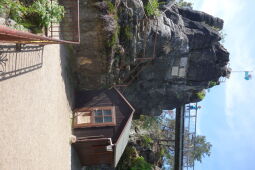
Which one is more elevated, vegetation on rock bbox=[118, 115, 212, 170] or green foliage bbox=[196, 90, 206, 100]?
green foliage bbox=[196, 90, 206, 100]

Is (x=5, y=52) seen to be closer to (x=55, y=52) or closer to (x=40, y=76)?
(x=40, y=76)

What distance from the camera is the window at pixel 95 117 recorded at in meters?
14.9

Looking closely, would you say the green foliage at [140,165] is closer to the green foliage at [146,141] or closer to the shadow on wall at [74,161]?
the green foliage at [146,141]

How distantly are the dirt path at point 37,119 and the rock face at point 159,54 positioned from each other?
7.49ft

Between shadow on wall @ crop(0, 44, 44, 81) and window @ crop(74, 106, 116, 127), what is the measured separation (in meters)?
4.89

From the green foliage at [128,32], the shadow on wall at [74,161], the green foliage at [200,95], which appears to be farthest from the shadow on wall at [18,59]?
the green foliage at [200,95]

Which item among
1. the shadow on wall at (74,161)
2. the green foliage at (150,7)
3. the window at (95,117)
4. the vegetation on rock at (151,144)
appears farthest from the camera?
the vegetation on rock at (151,144)

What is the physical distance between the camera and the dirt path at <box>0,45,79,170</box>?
792 centimetres

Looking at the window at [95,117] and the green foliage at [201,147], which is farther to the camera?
the green foliage at [201,147]

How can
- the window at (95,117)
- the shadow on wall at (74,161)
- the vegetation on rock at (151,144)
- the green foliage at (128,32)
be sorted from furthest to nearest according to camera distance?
the vegetation on rock at (151,144) → the shadow on wall at (74,161) → the window at (95,117) → the green foliage at (128,32)

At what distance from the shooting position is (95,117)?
49.3 ft

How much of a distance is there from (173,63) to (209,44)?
369 centimetres

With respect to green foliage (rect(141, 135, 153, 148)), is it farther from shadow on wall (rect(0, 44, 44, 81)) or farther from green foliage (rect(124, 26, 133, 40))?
shadow on wall (rect(0, 44, 44, 81))

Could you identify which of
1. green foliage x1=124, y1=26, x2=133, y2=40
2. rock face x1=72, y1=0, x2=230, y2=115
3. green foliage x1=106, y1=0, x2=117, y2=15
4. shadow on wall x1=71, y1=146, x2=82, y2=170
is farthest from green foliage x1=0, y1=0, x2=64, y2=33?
shadow on wall x1=71, y1=146, x2=82, y2=170
